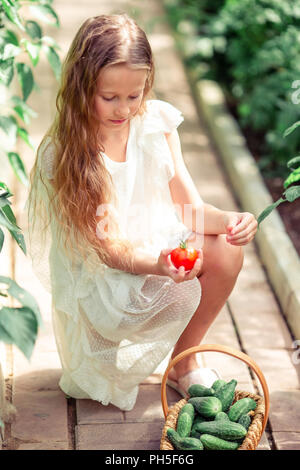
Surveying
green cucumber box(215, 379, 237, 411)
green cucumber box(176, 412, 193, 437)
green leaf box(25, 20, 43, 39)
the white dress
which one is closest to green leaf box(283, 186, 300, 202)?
the white dress

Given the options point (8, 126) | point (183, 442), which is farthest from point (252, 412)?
point (8, 126)

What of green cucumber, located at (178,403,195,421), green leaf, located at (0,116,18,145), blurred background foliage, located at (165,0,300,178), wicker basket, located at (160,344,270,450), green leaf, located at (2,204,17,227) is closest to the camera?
green leaf, located at (2,204,17,227)

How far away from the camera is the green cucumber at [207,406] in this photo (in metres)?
2.36

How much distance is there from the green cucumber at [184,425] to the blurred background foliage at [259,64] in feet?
6.98

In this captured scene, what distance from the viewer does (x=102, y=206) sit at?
249 cm

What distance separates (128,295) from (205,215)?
0.42m

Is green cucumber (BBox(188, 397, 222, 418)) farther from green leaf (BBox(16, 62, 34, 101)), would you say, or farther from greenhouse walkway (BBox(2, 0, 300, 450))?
green leaf (BBox(16, 62, 34, 101))

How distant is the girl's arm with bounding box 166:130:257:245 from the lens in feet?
8.14

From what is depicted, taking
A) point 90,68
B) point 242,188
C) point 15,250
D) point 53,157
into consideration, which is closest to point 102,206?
point 53,157

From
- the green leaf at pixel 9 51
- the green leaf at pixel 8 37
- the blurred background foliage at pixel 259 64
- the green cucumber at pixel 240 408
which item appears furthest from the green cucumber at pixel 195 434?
the blurred background foliage at pixel 259 64

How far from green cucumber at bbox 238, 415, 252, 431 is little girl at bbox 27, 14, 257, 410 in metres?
0.38

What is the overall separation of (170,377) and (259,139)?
97.3 inches

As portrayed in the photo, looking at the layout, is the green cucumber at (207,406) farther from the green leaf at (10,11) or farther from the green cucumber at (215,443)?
the green leaf at (10,11)

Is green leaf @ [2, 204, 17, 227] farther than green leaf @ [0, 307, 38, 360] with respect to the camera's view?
Yes
